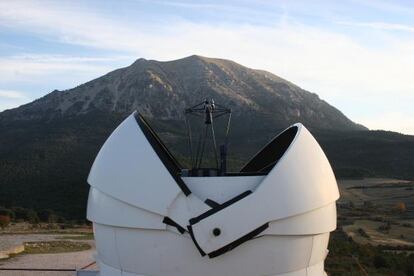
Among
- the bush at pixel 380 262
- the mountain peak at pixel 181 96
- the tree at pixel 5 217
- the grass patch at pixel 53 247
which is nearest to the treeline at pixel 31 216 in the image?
the tree at pixel 5 217

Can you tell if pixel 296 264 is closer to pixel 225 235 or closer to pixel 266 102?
pixel 225 235

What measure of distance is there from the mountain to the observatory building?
36.8 meters

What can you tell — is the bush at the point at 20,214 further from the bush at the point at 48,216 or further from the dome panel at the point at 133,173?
the dome panel at the point at 133,173

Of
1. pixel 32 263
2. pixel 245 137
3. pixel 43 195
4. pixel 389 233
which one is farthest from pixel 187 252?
pixel 245 137

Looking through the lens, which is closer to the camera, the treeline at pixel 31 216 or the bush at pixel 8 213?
the bush at pixel 8 213

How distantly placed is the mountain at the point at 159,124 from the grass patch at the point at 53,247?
16520 mm

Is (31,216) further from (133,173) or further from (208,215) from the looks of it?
(208,215)

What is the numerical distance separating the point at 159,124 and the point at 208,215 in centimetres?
8757

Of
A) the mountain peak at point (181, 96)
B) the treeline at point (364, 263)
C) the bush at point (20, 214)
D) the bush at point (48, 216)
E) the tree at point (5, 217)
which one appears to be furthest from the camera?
the mountain peak at point (181, 96)

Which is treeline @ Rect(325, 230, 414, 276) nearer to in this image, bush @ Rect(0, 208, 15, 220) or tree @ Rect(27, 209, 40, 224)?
tree @ Rect(27, 209, 40, 224)

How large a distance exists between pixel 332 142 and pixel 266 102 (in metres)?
33.4

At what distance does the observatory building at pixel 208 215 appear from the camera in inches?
277

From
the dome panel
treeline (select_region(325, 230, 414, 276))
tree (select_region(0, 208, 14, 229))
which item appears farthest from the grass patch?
the dome panel

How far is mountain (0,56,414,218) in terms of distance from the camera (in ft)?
191
